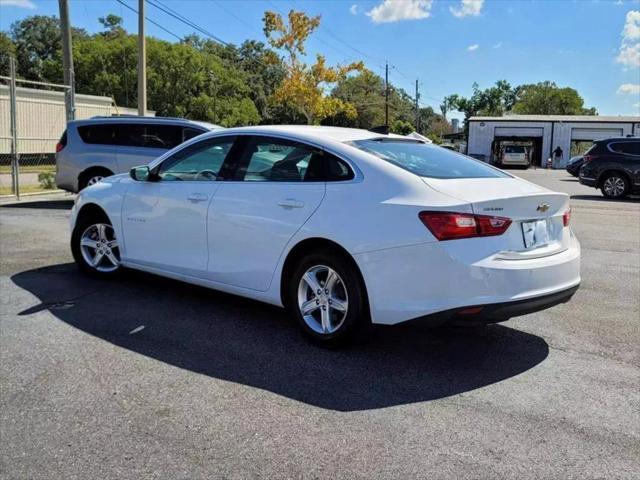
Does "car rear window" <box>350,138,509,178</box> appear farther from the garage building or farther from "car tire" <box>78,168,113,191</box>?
the garage building

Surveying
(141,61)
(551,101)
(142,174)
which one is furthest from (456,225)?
(551,101)

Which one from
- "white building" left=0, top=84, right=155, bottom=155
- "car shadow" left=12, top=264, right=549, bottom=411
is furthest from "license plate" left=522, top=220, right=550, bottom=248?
"white building" left=0, top=84, right=155, bottom=155

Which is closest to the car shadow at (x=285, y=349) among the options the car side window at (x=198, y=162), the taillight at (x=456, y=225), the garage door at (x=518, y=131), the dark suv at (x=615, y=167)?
the taillight at (x=456, y=225)

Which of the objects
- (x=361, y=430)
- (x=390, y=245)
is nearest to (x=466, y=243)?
(x=390, y=245)

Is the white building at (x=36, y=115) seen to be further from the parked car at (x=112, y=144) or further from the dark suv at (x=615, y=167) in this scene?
the dark suv at (x=615, y=167)

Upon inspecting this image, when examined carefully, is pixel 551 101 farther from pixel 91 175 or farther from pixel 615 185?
pixel 91 175

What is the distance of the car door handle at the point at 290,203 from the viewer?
4.43 m

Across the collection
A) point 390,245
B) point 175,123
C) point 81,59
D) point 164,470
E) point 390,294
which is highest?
point 81,59

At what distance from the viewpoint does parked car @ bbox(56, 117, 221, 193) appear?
469 inches

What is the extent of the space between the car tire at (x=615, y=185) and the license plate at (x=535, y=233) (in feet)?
48.2

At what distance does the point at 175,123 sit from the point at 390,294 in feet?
29.4

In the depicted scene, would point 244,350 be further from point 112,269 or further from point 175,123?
point 175,123

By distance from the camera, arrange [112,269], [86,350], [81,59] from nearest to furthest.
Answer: [86,350] → [112,269] → [81,59]

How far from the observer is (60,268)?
6.87 meters
